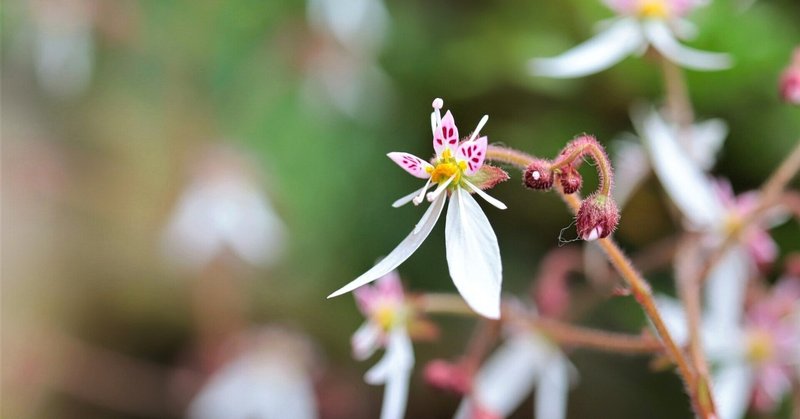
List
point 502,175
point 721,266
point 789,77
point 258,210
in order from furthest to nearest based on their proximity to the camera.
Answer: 1. point 258,210
2. point 721,266
3. point 789,77
4. point 502,175

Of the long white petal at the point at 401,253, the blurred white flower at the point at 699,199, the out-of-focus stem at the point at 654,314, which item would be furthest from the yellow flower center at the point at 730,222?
the long white petal at the point at 401,253

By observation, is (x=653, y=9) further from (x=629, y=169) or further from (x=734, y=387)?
(x=734, y=387)

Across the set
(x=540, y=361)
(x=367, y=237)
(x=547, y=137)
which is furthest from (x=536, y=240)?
(x=540, y=361)

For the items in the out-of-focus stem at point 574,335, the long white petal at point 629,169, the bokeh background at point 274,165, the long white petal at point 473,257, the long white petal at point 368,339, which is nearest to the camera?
the long white petal at point 473,257

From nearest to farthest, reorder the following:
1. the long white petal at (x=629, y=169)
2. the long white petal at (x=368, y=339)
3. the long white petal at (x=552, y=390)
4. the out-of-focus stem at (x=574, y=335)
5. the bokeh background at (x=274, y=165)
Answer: the out-of-focus stem at (x=574, y=335)
the long white petal at (x=368, y=339)
the long white petal at (x=552, y=390)
the long white petal at (x=629, y=169)
the bokeh background at (x=274, y=165)

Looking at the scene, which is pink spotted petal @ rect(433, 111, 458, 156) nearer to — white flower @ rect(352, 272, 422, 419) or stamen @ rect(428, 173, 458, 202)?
stamen @ rect(428, 173, 458, 202)

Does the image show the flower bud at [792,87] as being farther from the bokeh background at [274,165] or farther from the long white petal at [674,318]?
the bokeh background at [274,165]

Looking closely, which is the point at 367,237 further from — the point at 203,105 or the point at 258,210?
the point at 203,105
